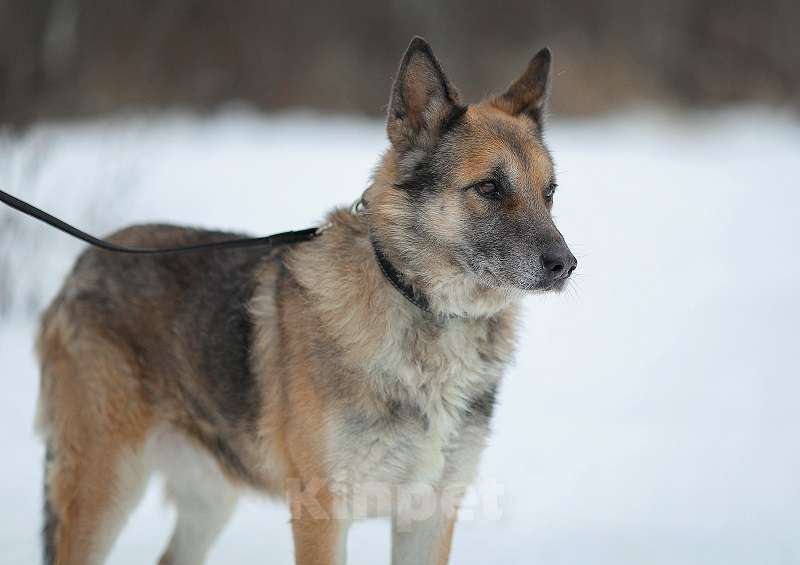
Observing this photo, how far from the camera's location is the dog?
299 centimetres

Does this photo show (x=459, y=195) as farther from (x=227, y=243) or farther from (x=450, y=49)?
(x=450, y=49)

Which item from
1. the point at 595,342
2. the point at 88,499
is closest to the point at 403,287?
the point at 88,499

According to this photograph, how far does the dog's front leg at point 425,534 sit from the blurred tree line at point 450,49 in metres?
13.1

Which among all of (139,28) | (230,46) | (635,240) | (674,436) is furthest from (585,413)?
(230,46)

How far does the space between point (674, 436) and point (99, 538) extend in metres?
3.74

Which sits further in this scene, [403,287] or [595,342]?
[595,342]

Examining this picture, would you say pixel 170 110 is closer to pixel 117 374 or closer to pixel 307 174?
pixel 307 174

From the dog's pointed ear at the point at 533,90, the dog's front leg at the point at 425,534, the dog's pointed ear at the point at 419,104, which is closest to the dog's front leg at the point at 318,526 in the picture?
the dog's front leg at the point at 425,534

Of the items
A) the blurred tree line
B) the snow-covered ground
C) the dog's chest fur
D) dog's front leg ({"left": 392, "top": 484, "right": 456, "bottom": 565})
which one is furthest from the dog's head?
the blurred tree line

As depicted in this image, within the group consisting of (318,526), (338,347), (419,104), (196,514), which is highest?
(419,104)

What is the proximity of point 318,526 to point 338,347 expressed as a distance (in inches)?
23.8

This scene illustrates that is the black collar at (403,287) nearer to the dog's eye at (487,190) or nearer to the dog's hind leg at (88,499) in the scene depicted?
the dog's eye at (487,190)

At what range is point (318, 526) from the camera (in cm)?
296

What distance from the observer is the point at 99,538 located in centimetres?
338
